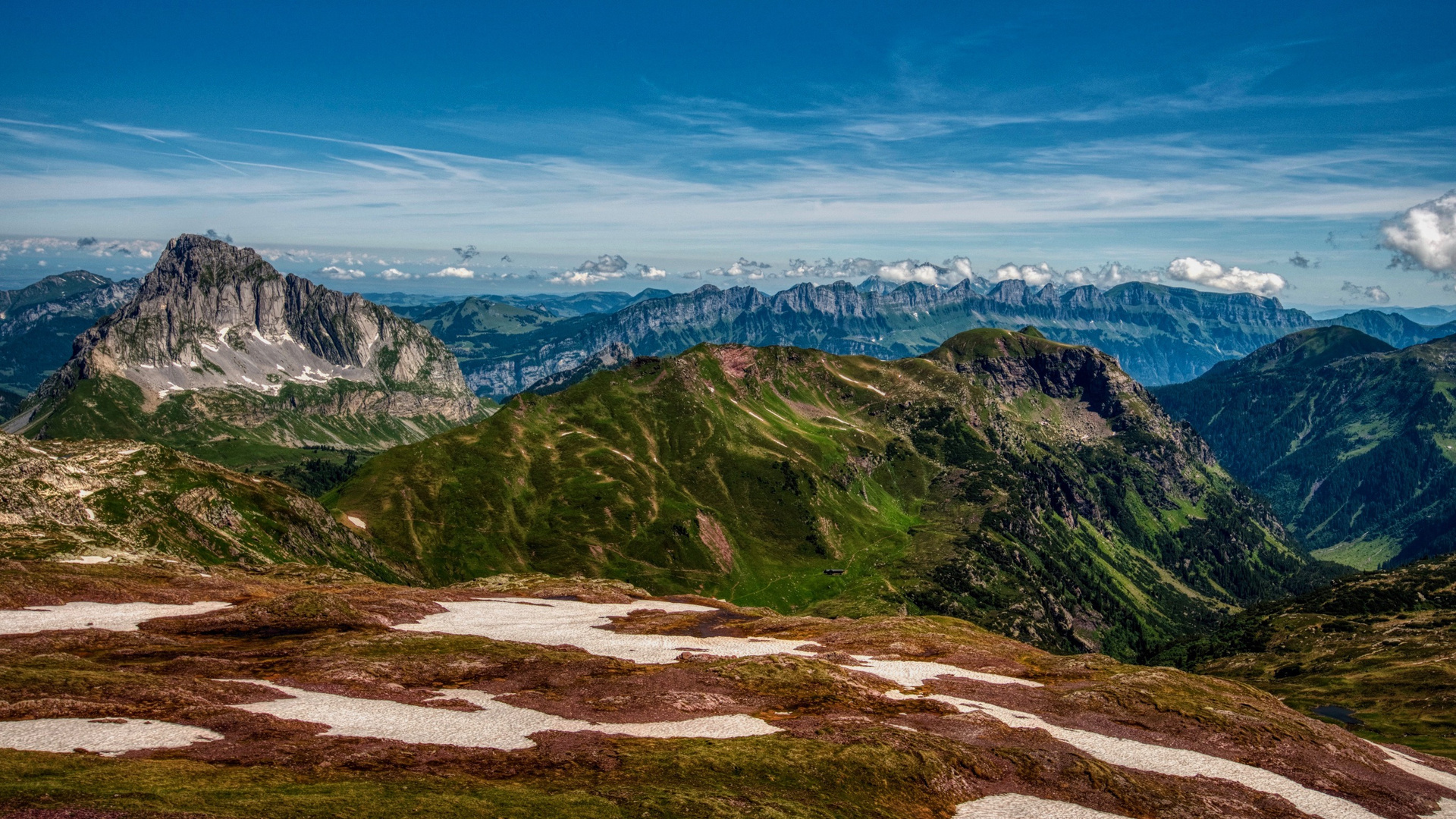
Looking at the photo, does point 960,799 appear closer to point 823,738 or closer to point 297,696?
point 823,738

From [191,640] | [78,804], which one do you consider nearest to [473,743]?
[78,804]

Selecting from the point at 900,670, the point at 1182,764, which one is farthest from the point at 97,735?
the point at 1182,764

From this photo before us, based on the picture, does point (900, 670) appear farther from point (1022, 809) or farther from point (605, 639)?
point (1022, 809)

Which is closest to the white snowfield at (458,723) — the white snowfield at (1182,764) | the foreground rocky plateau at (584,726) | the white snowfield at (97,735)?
the foreground rocky plateau at (584,726)

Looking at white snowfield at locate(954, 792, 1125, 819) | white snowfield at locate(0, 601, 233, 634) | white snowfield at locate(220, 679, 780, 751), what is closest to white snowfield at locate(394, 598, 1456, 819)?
white snowfield at locate(954, 792, 1125, 819)

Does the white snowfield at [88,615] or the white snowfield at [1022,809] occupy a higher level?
the white snowfield at [1022,809]

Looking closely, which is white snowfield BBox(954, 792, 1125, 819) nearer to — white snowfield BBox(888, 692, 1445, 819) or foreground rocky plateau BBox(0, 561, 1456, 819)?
foreground rocky plateau BBox(0, 561, 1456, 819)

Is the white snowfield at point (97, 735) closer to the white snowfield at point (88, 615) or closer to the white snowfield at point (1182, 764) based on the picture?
the white snowfield at point (88, 615)
